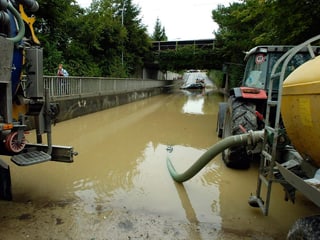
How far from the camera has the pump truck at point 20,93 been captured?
2.42m

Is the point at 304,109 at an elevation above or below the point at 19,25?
below

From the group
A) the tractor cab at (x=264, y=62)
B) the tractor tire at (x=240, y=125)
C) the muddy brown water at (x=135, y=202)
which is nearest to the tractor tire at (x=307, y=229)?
the muddy brown water at (x=135, y=202)

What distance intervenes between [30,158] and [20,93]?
0.73 m

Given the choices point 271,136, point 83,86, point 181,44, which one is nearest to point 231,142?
point 271,136

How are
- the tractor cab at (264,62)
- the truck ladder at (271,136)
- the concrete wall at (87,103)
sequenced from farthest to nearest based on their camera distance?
the concrete wall at (87,103)
the tractor cab at (264,62)
the truck ladder at (271,136)

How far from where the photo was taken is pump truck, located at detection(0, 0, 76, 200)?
7.95 feet

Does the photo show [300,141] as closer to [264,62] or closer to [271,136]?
[271,136]

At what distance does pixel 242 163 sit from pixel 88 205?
2.52m

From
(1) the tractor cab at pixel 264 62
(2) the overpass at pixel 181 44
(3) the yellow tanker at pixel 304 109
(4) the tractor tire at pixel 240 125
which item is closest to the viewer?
(3) the yellow tanker at pixel 304 109

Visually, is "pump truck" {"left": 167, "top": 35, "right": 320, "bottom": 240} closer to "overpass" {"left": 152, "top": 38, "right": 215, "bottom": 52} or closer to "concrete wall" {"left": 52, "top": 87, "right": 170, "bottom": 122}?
"concrete wall" {"left": 52, "top": 87, "right": 170, "bottom": 122}

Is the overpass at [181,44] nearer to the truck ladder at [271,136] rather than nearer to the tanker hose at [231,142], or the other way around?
the tanker hose at [231,142]

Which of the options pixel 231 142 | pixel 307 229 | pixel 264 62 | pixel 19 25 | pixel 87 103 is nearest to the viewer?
pixel 307 229

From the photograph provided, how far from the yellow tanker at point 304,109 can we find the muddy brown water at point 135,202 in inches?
44.0

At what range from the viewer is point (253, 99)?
175 inches
